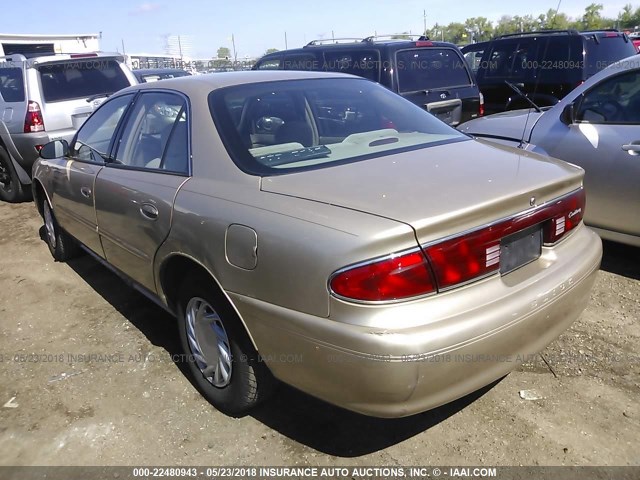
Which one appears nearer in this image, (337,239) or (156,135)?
(337,239)

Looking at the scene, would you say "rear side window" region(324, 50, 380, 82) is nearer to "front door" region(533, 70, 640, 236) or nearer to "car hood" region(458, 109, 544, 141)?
"car hood" region(458, 109, 544, 141)

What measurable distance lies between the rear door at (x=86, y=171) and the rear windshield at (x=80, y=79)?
10.0 ft

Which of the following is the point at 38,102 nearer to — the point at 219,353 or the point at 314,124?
the point at 314,124

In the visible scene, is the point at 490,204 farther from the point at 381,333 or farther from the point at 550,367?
the point at 550,367

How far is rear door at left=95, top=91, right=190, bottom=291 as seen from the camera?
285 centimetres

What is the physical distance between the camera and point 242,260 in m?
2.27

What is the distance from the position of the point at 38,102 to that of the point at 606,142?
617 cm

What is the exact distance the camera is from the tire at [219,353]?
2.51m

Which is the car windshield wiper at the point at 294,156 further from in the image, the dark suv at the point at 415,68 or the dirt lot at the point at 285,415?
the dark suv at the point at 415,68

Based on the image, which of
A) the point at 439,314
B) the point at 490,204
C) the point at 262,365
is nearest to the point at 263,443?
the point at 262,365

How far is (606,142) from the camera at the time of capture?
13.4 ft

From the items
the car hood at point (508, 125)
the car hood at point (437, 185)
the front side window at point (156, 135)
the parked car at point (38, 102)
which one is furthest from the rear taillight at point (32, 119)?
the car hood at point (437, 185)

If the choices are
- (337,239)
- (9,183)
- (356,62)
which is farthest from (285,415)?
(9,183)

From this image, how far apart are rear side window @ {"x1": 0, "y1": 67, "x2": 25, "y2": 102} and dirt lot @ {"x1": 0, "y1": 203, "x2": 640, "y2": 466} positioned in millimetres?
4153
